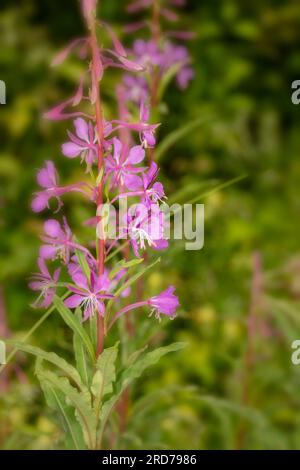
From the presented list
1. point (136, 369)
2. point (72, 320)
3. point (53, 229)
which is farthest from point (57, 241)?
point (136, 369)

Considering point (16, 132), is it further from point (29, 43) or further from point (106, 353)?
point (106, 353)

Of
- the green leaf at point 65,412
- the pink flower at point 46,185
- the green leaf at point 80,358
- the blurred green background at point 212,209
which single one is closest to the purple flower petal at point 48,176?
the pink flower at point 46,185

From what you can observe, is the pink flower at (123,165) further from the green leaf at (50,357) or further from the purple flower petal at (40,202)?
the green leaf at (50,357)

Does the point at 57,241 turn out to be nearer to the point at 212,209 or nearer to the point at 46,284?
the point at 46,284

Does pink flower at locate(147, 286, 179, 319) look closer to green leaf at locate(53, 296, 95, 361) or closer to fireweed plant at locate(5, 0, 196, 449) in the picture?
fireweed plant at locate(5, 0, 196, 449)

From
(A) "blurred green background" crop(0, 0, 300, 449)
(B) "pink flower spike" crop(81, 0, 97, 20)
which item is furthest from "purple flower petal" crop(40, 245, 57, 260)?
(A) "blurred green background" crop(0, 0, 300, 449)

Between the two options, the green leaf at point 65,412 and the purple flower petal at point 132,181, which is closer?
the purple flower petal at point 132,181
